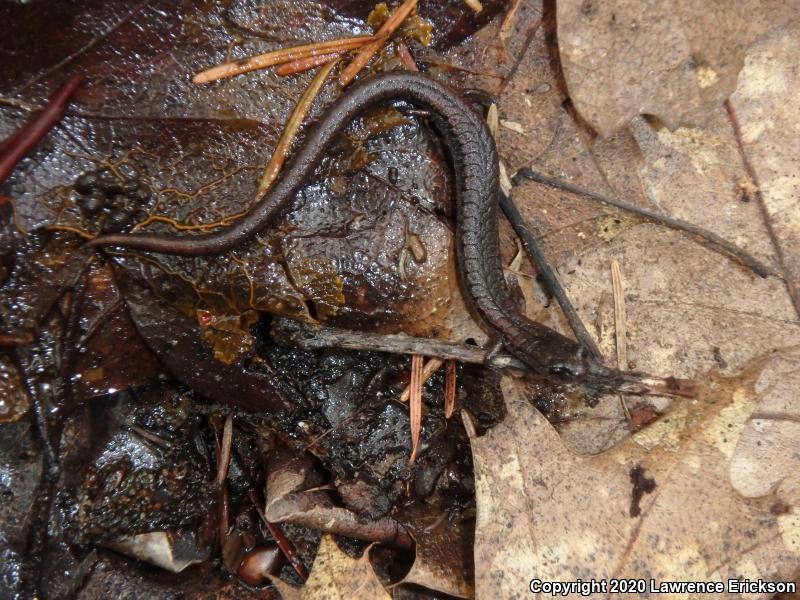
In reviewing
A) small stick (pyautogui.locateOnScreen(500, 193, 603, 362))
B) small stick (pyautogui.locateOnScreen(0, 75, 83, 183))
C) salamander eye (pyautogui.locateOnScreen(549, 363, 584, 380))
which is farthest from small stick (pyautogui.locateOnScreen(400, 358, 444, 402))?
small stick (pyautogui.locateOnScreen(0, 75, 83, 183))

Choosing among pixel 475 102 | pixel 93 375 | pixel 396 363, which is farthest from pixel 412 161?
pixel 93 375

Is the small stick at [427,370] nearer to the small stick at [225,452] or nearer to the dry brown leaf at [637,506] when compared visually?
the dry brown leaf at [637,506]

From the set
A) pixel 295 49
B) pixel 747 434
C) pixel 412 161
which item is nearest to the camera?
pixel 747 434

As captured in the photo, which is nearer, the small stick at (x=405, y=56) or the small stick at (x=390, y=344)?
the small stick at (x=390, y=344)

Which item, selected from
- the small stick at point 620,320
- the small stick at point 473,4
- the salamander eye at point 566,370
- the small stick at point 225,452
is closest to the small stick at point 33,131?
the small stick at point 225,452

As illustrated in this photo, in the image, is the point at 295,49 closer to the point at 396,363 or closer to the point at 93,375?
the point at 396,363

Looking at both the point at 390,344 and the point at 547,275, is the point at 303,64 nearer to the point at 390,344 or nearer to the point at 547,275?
the point at 390,344

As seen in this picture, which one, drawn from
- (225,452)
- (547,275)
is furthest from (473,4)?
(225,452)

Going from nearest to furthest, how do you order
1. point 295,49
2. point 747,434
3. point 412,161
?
point 747,434
point 295,49
point 412,161
